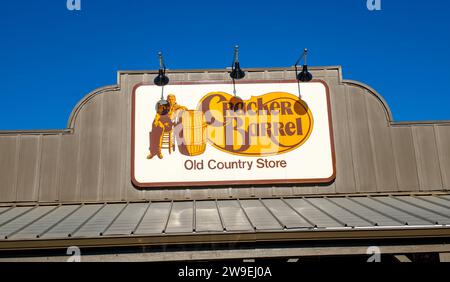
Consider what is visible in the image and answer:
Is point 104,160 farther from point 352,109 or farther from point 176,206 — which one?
point 352,109

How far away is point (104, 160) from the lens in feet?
35.2

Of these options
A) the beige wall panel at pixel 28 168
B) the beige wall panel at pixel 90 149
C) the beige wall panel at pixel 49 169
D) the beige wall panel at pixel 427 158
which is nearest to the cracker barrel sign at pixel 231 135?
the beige wall panel at pixel 90 149

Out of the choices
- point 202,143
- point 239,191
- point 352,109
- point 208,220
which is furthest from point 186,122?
→ point 352,109

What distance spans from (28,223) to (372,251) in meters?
6.44

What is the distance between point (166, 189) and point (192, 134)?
1515 mm

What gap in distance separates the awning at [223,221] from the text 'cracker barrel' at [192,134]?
1.34 metres

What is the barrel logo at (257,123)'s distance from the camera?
11.0 meters

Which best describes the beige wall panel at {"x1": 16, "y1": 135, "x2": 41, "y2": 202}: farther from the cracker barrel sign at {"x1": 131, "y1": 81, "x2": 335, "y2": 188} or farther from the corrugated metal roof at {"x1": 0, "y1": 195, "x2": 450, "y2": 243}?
the cracker barrel sign at {"x1": 131, "y1": 81, "x2": 335, "y2": 188}

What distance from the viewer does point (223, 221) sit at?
8.23 metres

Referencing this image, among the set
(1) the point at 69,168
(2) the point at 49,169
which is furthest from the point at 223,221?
(2) the point at 49,169

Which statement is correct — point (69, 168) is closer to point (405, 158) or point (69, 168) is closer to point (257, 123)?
point (257, 123)

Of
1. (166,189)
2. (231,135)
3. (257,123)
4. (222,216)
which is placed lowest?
(222,216)
